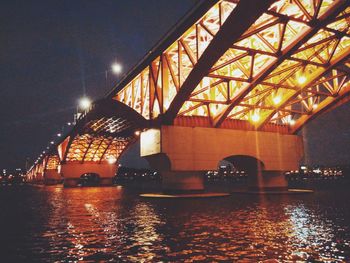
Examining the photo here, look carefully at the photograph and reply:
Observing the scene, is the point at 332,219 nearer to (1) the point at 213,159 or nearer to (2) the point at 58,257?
(2) the point at 58,257

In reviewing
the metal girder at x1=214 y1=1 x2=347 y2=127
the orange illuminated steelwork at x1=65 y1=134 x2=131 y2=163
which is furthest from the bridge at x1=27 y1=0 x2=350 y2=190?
the orange illuminated steelwork at x1=65 y1=134 x2=131 y2=163

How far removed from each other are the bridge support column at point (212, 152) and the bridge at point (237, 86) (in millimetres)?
102

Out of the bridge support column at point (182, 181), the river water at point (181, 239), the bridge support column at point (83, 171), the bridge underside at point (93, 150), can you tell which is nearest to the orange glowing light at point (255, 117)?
the bridge support column at point (182, 181)

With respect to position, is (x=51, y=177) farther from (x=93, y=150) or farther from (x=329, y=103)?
(x=329, y=103)

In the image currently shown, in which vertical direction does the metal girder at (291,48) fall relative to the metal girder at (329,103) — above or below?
above

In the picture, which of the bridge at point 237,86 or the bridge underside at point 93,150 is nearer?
the bridge at point 237,86

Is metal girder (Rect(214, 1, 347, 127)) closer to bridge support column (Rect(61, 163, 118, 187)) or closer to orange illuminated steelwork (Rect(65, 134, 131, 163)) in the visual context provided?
orange illuminated steelwork (Rect(65, 134, 131, 163))

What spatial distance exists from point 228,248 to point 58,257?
15.6 feet

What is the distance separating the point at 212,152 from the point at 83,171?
211ft

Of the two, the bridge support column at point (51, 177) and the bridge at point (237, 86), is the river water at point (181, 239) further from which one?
the bridge support column at point (51, 177)

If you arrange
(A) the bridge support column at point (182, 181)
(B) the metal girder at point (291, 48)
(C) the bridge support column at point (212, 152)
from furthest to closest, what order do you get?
(A) the bridge support column at point (182, 181) < (C) the bridge support column at point (212, 152) < (B) the metal girder at point (291, 48)

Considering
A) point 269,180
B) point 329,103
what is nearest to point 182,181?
point 269,180

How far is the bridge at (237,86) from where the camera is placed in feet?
73.6

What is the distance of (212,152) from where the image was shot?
3375 centimetres
